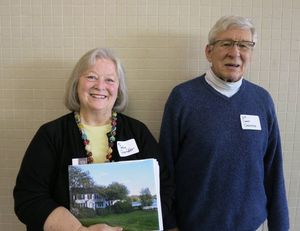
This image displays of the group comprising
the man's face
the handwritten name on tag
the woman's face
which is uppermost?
the man's face

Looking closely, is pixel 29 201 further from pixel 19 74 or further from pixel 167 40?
pixel 167 40

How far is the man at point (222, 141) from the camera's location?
4.23 ft

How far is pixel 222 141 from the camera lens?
1287 mm

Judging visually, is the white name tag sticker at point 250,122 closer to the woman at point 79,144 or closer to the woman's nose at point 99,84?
the woman at point 79,144

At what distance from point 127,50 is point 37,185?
3.18 feet

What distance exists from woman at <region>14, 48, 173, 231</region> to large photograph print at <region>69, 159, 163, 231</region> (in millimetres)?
45

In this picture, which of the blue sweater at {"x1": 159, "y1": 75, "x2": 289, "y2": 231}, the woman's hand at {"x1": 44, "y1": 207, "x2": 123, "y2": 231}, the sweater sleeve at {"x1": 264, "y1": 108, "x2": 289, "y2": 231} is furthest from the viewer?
the sweater sleeve at {"x1": 264, "y1": 108, "x2": 289, "y2": 231}

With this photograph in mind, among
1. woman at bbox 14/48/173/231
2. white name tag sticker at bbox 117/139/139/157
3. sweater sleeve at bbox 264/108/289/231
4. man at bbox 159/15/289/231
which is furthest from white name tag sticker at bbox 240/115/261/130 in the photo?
white name tag sticker at bbox 117/139/139/157

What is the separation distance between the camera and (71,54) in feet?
5.16

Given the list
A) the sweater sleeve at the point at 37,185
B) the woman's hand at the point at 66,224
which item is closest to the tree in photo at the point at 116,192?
the woman's hand at the point at 66,224

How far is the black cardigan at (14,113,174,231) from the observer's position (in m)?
1.08

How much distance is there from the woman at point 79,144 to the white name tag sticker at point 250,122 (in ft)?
1.63

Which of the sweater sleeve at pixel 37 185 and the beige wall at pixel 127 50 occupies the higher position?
the beige wall at pixel 127 50

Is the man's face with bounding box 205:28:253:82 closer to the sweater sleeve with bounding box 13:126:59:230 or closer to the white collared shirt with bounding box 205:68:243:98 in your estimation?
the white collared shirt with bounding box 205:68:243:98
